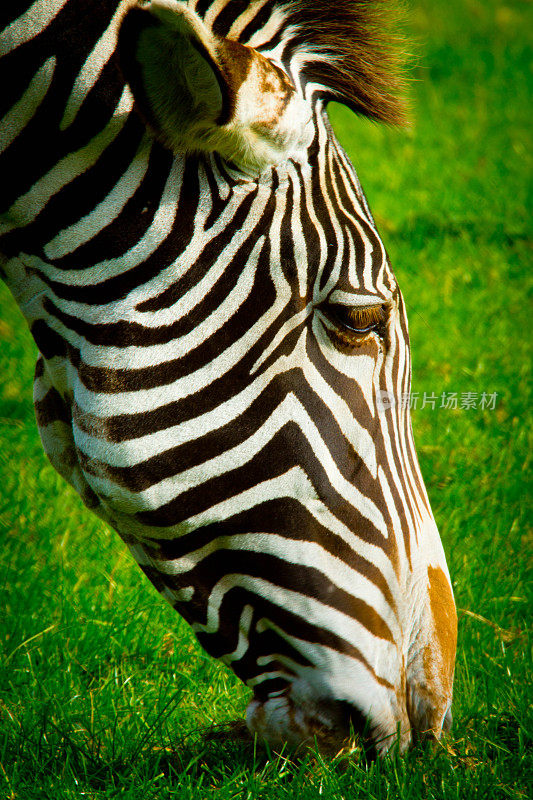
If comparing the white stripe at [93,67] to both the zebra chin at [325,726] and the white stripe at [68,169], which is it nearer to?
the white stripe at [68,169]

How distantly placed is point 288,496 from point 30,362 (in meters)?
3.82

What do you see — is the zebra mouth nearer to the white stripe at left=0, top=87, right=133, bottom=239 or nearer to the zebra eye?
the zebra eye

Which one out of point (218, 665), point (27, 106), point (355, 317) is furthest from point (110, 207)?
Result: point (218, 665)

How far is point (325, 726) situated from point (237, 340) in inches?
40.0

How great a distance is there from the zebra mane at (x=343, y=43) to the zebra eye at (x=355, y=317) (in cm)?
62

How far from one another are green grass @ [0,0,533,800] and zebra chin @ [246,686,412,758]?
9 centimetres

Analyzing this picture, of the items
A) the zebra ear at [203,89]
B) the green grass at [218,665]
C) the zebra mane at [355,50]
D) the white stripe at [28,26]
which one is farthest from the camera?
the green grass at [218,665]

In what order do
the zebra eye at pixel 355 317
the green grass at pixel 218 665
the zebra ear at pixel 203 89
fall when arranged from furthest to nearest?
1. the green grass at pixel 218 665
2. the zebra eye at pixel 355 317
3. the zebra ear at pixel 203 89

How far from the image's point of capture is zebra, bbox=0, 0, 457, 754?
1.75 m

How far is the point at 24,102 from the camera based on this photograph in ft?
5.76

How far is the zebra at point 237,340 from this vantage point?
5.74ft

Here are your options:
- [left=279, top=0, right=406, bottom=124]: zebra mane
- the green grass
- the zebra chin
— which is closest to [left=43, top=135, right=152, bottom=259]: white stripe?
[left=279, top=0, right=406, bottom=124]: zebra mane

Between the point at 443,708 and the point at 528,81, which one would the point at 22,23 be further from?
the point at 528,81

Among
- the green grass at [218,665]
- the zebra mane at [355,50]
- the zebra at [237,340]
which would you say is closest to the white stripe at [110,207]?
the zebra at [237,340]
